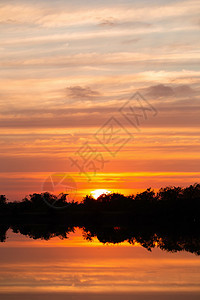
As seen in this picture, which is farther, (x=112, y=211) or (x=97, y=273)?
(x=112, y=211)

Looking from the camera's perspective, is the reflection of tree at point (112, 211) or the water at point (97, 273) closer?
the water at point (97, 273)

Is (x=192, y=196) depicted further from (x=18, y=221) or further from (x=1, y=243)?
(x=1, y=243)

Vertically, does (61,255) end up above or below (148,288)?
above

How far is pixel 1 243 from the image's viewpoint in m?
20.4

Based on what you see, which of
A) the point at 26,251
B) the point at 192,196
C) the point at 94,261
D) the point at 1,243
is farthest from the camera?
the point at 192,196

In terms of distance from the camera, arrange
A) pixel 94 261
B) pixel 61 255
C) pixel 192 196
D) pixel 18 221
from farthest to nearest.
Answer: pixel 18 221
pixel 192 196
pixel 61 255
pixel 94 261

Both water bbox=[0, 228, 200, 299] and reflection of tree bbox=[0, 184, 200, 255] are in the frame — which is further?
reflection of tree bbox=[0, 184, 200, 255]

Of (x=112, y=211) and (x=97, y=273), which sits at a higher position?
(x=112, y=211)

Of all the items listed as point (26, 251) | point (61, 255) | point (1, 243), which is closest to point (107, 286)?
point (61, 255)

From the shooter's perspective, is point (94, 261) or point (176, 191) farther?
point (176, 191)

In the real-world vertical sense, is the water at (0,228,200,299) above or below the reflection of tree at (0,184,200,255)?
below

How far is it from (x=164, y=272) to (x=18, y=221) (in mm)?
38177

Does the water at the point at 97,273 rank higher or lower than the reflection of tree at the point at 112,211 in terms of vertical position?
lower

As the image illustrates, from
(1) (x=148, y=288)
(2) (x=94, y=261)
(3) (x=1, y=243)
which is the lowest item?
(1) (x=148, y=288)
